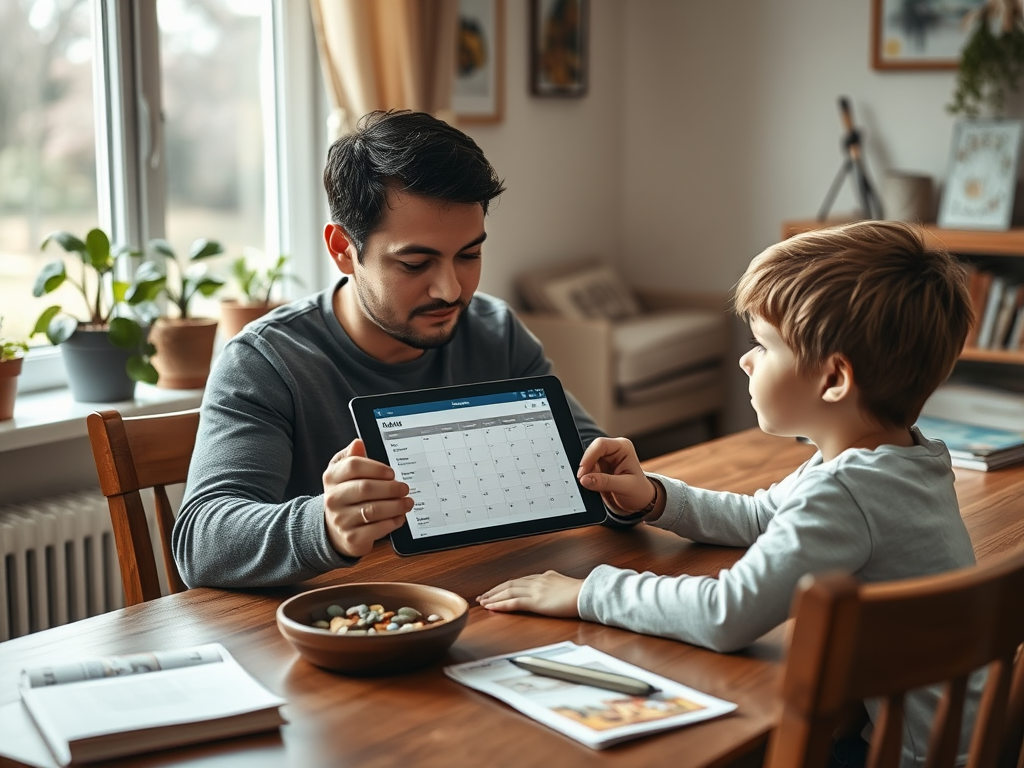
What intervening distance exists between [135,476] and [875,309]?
960 mm

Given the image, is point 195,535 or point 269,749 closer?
point 269,749

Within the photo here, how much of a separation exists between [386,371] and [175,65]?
1.62 m

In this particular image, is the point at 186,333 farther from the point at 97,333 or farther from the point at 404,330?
the point at 404,330

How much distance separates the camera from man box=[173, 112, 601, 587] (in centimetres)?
143

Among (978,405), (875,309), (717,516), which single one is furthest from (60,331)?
(978,405)

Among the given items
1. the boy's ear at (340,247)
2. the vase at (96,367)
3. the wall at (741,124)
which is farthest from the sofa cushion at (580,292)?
the boy's ear at (340,247)

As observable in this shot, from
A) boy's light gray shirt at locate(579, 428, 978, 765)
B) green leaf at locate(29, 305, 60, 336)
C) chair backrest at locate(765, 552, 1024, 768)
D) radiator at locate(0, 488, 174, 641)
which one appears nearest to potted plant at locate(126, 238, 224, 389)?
green leaf at locate(29, 305, 60, 336)

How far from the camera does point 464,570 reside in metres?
1.46

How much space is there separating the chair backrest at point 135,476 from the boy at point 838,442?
492mm

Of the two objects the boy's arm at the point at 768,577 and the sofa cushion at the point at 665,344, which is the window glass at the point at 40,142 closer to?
the sofa cushion at the point at 665,344

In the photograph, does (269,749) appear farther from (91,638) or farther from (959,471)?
(959,471)

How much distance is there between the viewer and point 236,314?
2.93 metres

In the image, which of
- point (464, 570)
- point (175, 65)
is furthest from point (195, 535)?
point (175, 65)

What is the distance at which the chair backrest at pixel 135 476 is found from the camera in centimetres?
155
